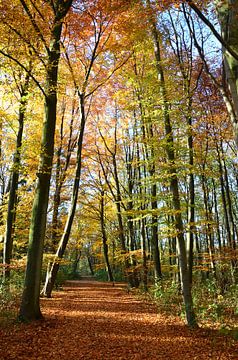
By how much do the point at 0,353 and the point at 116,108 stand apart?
15890 mm

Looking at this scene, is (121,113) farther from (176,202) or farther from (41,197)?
(41,197)

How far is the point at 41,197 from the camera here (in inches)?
289

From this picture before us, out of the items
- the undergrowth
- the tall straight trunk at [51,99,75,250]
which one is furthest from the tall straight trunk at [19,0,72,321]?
the tall straight trunk at [51,99,75,250]

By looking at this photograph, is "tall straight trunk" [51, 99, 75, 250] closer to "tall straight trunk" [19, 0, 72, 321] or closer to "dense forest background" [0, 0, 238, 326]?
"dense forest background" [0, 0, 238, 326]

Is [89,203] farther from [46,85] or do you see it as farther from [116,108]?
[46,85]

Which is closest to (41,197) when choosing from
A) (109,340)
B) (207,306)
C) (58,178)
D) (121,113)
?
(109,340)

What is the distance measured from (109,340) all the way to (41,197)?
365cm

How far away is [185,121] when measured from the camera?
33.9 ft

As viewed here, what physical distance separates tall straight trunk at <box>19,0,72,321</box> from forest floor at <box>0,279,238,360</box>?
547 mm

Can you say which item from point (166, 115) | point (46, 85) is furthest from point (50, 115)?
point (166, 115)

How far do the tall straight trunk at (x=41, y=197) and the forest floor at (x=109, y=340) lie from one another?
0.55 meters

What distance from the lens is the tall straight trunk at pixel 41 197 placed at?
22.6 feet

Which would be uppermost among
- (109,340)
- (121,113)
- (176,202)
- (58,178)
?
(121,113)

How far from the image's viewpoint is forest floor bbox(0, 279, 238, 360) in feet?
16.3
